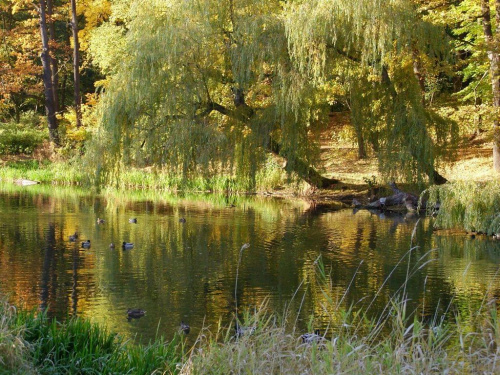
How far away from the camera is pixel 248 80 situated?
15742 mm

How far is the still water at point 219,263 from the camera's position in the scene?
8.36 metres

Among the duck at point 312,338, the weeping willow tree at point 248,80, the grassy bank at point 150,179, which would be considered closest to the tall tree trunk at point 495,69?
the weeping willow tree at point 248,80

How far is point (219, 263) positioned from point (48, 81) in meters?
19.4

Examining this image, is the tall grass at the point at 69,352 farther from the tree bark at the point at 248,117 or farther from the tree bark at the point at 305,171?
the tree bark at the point at 305,171

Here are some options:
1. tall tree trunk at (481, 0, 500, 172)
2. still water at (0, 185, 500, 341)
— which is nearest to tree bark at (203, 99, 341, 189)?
still water at (0, 185, 500, 341)

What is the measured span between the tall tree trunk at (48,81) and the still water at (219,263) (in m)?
9.99

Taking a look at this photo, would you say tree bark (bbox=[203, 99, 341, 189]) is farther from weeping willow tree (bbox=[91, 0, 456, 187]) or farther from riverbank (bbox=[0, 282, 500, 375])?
riverbank (bbox=[0, 282, 500, 375])

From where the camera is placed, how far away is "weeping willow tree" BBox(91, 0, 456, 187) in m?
14.9

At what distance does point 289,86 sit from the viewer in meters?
15.3

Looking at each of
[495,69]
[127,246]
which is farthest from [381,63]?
[127,246]

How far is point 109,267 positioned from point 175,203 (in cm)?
853

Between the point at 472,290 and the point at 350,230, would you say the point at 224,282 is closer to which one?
the point at 472,290

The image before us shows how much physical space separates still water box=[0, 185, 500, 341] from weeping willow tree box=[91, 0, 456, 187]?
1.59m

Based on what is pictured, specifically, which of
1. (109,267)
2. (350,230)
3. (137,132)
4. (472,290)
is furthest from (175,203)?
(472,290)
